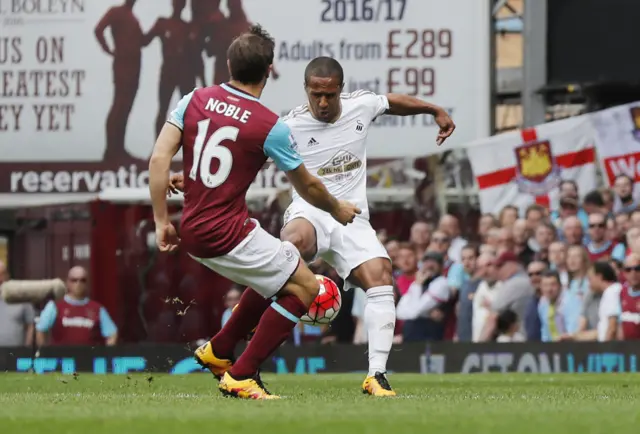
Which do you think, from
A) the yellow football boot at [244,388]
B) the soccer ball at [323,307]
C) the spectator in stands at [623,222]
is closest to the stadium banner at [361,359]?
the spectator in stands at [623,222]

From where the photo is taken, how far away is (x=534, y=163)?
18.0m

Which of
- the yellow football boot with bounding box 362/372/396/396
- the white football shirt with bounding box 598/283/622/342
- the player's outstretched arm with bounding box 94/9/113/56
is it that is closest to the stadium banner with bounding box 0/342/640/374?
the white football shirt with bounding box 598/283/622/342

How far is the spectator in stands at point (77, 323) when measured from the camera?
1783cm

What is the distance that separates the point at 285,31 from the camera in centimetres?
2084

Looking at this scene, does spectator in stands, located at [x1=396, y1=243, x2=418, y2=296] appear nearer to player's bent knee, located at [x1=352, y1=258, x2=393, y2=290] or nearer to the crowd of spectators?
the crowd of spectators

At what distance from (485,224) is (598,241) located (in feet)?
4.64

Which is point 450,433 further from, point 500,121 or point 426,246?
point 500,121

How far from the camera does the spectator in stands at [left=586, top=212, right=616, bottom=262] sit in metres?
16.5

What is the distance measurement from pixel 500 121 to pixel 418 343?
173 inches

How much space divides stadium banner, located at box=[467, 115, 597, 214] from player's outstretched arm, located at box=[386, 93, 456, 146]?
714 cm

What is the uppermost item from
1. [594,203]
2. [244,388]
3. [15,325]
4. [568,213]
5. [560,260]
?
[594,203]

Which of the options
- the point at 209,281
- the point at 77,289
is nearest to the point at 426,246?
the point at 209,281

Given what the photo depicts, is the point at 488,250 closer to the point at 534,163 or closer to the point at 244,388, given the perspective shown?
the point at 534,163

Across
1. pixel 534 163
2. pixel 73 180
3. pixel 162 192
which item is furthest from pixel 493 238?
pixel 162 192
